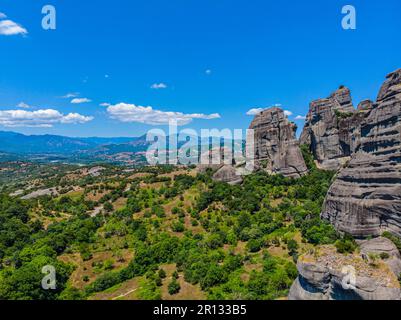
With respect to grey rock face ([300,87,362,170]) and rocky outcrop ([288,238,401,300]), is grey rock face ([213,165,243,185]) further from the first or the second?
rocky outcrop ([288,238,401,300])

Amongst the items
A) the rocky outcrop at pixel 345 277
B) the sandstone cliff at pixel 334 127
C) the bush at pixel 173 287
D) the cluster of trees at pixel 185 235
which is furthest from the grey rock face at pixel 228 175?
the rocky outcrop at pixel 345 277

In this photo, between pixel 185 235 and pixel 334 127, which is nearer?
pixel 185 235

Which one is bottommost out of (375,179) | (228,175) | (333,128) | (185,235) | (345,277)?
(185,235)

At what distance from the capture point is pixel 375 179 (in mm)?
31906

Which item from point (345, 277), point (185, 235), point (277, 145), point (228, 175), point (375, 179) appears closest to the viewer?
point (345, 277)

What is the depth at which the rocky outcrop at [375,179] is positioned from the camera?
30.4m

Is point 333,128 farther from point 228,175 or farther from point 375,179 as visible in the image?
point 375,179

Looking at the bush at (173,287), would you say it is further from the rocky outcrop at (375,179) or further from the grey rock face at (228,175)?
the grey rock face at (228,175)

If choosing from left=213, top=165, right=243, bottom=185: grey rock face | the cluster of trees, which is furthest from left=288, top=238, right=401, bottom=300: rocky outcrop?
left=213, top=165, right=243, bottom=185: grey rock face

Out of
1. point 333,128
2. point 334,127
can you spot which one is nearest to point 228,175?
point 333,128

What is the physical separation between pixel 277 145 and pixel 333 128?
12.1m

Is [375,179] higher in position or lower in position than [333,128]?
lower

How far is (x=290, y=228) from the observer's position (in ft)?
135
